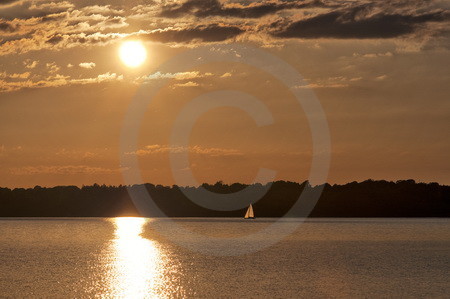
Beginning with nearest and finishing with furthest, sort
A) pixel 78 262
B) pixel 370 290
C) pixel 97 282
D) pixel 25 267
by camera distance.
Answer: pixel 370 290 < pixel 97 282 < pixel 25 267 < pixel 78 262

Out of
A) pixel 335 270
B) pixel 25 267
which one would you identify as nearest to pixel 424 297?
pixel 335 270

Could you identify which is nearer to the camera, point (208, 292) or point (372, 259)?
point (208, 292)

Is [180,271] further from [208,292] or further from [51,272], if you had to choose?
[208,292]

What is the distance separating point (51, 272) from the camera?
95.8 meters

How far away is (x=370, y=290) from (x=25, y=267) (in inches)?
1993

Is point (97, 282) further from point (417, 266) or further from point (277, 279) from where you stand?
point (417, 266)

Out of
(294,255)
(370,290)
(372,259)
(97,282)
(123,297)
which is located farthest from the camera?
(294,255)

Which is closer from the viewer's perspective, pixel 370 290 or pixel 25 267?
pixel 370 290

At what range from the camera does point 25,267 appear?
104 meters

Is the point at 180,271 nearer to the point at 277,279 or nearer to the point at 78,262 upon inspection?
the point at 277,279

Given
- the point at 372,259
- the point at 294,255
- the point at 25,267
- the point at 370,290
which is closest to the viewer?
the point at 370,290

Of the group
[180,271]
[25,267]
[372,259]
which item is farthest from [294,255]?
[25,267]

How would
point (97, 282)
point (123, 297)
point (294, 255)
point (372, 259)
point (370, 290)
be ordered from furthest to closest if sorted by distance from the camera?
point (294, 255) → point (372, 259) → point (97, 282) → point (370, 290) → point (123, 297)

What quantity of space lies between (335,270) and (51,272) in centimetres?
3761
